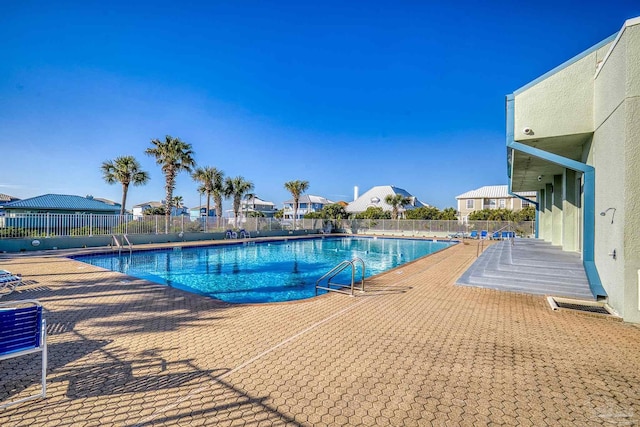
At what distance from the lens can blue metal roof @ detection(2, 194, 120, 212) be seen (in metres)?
27.0

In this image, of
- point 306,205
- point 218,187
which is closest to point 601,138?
point 218,187

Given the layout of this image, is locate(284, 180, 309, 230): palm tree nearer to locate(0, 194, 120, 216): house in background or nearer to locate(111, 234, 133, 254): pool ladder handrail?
locate(0, 194, 120, 216): house in background

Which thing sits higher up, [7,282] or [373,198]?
[373,198]

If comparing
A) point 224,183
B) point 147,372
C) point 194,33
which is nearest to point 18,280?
point 147,372

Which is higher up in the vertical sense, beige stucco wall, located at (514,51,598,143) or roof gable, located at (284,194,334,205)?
roof gable, located at (284,194,334,205)

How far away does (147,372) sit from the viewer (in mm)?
3303

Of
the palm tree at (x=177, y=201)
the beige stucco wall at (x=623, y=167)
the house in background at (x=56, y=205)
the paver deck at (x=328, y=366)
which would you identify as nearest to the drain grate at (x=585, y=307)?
the beige stucco wall at (x=623, y=167)

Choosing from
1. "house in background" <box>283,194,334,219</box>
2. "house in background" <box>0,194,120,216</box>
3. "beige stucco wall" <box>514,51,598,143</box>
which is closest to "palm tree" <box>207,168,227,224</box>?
"house in background" <box>0,194,120,216</box>

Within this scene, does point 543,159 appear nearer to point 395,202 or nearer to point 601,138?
point 601,138

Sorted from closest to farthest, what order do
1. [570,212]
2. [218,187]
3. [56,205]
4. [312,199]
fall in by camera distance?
[570,212] < [56,205] < [218,187] < [312,199]

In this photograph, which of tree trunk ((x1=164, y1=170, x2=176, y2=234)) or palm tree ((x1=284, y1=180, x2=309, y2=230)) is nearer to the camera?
tree trunk ((x1=164, y1=170, x2=176, y2=234))

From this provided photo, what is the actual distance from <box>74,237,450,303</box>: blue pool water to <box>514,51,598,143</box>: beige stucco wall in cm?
743

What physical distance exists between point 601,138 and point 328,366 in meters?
6.89

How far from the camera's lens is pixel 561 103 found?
6820 mm
